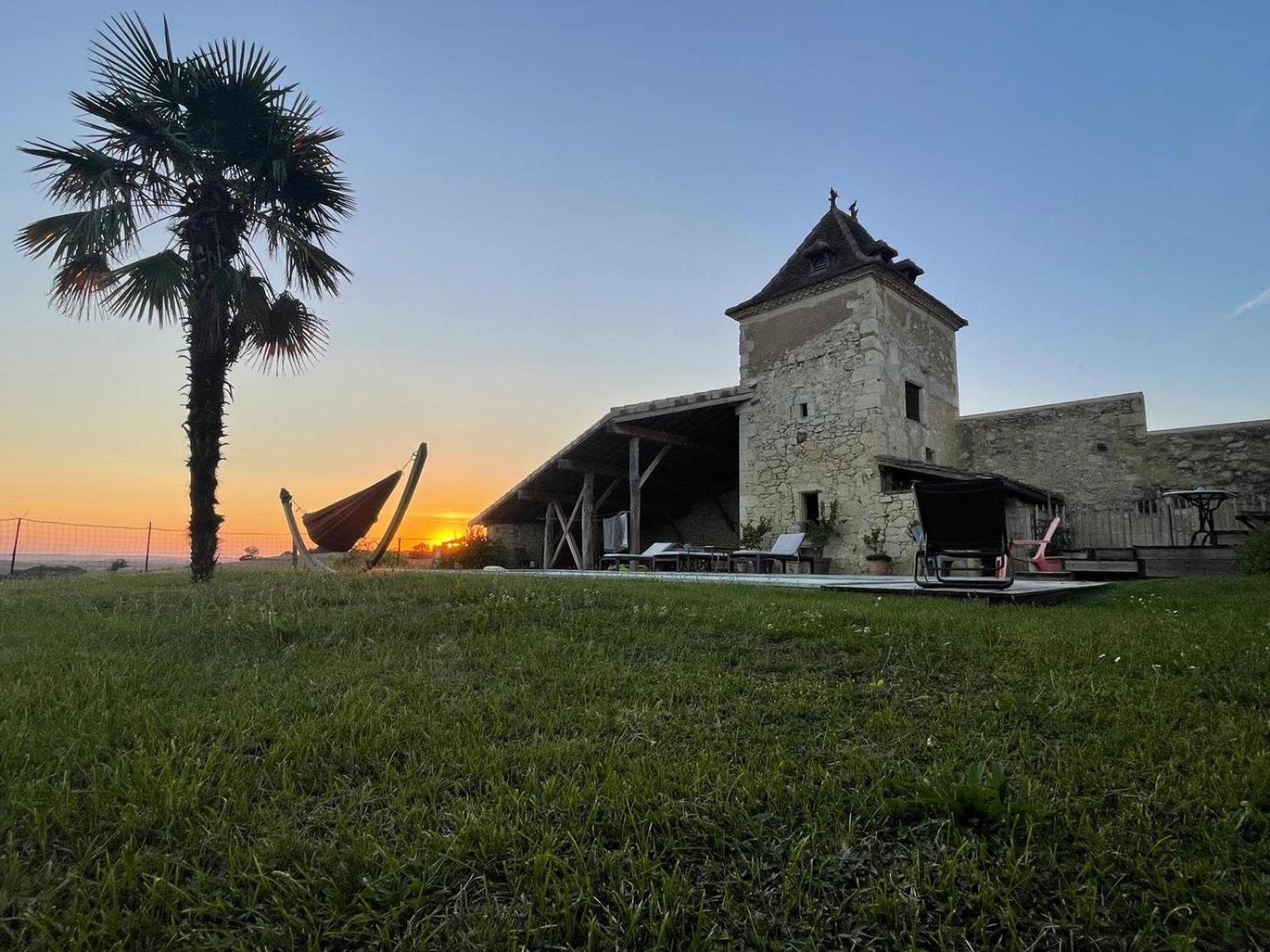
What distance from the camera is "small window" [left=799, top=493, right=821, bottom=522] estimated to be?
1329 centimetres

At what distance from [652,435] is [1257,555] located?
1019 centimetres

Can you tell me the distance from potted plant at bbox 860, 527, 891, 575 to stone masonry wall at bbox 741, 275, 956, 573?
0.12m

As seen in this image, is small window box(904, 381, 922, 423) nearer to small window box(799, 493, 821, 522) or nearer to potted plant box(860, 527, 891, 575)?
small window box(799, 493, 821, 522)

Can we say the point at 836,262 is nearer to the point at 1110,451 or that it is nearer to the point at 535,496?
the point at 1110,451

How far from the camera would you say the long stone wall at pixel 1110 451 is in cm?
1198

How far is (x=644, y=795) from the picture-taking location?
6.01 feet

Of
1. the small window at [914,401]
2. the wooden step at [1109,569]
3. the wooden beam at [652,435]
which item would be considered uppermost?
the small window at [914,401]

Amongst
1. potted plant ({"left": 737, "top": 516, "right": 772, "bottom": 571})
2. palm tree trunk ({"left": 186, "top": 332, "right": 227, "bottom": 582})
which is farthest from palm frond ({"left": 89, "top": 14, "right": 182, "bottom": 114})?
potted plant ({"left": 737, "top": 516, "right": 772, "bottom": 571})

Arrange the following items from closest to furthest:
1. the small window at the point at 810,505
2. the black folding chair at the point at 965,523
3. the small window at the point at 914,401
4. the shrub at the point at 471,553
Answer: the black folding chair at the point at 965,523 → the small window at the point at 810,505 → the small window at the point at 914,401 → the shrub at the point at 471,553

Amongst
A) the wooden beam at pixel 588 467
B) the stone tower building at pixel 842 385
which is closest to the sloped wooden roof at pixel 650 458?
the wooden beam at pixel 588 467

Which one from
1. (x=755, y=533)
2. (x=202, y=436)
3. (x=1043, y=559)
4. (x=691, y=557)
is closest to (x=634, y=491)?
(x=691, y=557)

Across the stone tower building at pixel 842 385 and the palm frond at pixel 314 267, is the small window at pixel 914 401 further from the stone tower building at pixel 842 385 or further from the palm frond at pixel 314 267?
the palm frond at pixel 314 267

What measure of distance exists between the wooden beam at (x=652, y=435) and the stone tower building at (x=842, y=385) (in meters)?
1.65

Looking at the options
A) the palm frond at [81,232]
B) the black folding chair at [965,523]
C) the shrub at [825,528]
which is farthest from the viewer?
the shrub at [825,528]
